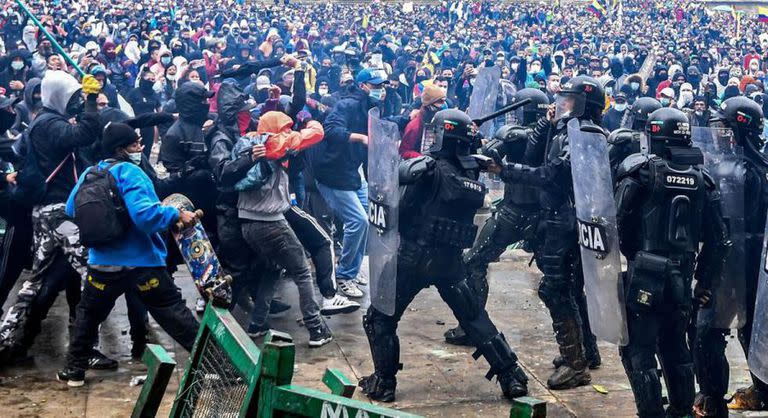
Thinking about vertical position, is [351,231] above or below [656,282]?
below

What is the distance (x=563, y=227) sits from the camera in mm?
6688

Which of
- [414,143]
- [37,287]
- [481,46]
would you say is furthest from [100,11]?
[37,287]

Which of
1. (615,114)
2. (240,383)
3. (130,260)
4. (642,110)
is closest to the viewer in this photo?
(240,383)

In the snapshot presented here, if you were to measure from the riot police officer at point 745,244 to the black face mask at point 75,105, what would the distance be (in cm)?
426

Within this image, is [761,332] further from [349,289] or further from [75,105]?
[75,105]

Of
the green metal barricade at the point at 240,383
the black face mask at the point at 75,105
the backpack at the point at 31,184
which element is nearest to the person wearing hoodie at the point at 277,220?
the black face mask at the point at 75,105

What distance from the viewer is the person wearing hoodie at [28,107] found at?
9.56 metres

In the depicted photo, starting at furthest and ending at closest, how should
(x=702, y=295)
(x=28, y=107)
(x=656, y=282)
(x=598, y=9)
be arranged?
(x=598, y=9)
(x=28, y=107)
(x=702, y=295)
(x=656, y=282)

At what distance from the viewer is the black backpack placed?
5.77m

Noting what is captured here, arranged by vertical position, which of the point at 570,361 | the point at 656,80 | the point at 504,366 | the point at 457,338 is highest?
the point at 656,80

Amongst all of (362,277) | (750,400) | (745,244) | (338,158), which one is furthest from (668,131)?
(362,277)

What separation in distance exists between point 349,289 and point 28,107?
3.82 m

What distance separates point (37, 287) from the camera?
260 inches

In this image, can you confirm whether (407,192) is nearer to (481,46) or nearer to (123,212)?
(123,212)
